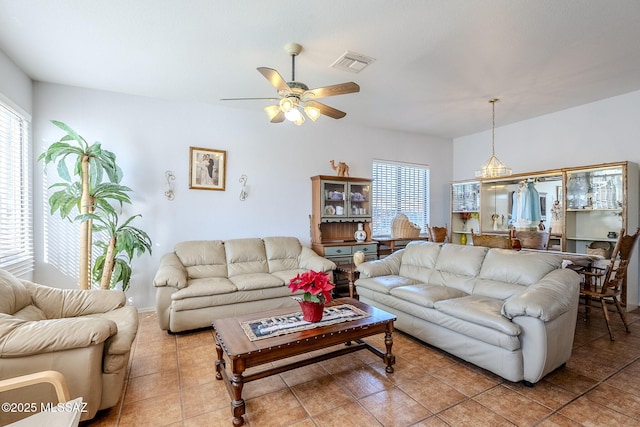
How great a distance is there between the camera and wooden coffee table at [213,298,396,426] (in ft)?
6.21

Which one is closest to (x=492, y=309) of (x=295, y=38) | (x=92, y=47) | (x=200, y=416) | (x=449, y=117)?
(x=200, y=416)

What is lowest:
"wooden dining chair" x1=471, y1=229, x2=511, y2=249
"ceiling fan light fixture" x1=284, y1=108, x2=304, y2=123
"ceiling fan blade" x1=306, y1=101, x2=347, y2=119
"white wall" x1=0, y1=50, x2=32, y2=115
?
"wooden dining chair" x1=471, y1=229, x2=511, y2=249

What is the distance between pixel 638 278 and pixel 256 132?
559cm

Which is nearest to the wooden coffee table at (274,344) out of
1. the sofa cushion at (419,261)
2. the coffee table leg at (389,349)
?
the coffee table leg at (389,349)

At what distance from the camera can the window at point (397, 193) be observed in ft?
18.7

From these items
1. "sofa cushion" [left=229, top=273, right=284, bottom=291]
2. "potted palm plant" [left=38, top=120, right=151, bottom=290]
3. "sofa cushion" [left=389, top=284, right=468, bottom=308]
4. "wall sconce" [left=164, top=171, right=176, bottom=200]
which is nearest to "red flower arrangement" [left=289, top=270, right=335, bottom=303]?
"sofa cushion" [left=389, top=284, right=468, bottom=308]

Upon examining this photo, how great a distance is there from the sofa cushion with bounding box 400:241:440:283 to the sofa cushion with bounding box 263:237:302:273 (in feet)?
4.89

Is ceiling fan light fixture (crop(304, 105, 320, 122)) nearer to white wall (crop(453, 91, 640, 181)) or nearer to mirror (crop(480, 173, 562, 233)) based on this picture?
Answer: white wall (crop(453, 91, 640, 181))

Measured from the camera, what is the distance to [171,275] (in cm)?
328

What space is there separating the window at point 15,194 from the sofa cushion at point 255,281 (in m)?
2.15

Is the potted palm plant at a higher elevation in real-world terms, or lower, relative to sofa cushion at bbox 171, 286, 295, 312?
higher

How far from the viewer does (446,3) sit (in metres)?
2.21

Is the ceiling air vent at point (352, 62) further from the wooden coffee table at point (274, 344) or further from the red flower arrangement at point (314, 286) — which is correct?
the wooden coffee table at point (274, 344)

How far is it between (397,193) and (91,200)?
476 cm
